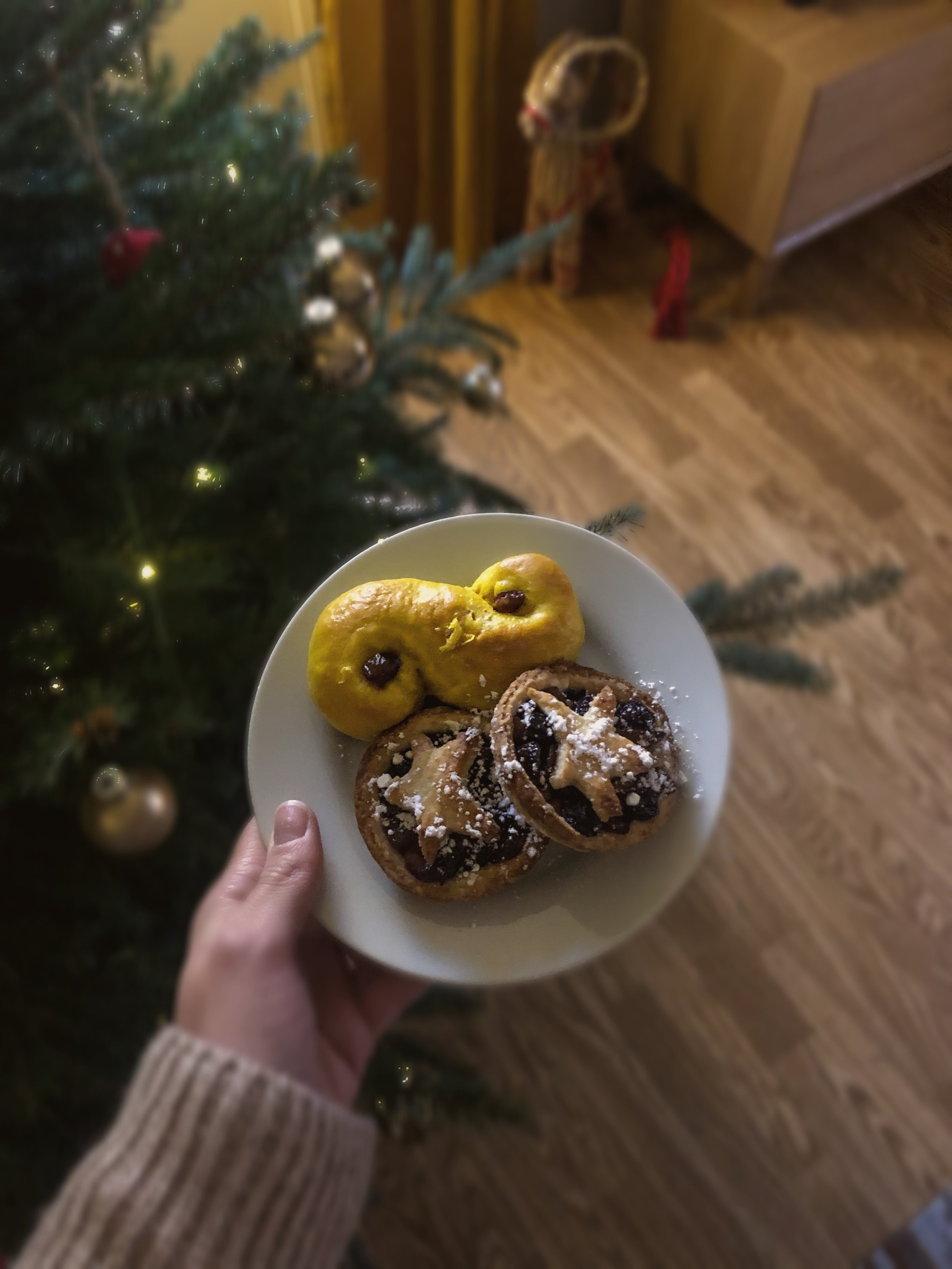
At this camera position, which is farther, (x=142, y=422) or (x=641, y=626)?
(x=142, y=422)

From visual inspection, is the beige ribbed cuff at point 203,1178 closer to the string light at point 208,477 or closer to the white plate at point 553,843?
the white plate at point 553,843

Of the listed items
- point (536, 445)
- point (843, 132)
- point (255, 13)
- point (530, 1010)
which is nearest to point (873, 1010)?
point (530, 1010)

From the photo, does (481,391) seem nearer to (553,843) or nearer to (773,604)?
(773,604)

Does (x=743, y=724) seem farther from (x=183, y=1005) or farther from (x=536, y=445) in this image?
(x=183, y=1005)

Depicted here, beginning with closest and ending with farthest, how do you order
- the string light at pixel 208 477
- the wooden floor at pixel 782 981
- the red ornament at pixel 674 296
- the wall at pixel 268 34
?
the string light at pixel 208 477 < the wooden floor at pixel 782 981 < the wall at pixel 268 34 < the red ornament at pixel 674 296

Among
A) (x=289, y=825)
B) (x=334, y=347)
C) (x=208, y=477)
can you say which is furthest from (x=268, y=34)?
(x=289, y=825)

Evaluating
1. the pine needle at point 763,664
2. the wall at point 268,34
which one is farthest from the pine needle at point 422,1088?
the wall at point 268,34

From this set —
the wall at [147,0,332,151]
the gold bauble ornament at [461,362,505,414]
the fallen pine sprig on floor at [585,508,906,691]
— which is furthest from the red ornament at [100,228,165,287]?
the wall at [147,0,332,151]
